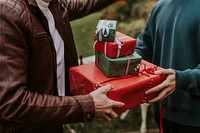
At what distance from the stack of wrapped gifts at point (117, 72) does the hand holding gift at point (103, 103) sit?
0.03 metres

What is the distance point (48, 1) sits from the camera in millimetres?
1882

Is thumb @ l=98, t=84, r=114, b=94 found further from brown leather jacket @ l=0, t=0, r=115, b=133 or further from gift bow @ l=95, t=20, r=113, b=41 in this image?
gift bow @ l=95, t=20, r=113, b=41

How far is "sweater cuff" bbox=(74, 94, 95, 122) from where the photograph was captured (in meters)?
1.74

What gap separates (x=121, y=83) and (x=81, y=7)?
78 centimetres

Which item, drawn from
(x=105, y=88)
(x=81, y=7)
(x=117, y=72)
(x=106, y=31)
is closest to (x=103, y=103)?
(x=105, y=88)

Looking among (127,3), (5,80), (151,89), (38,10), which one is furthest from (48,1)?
(127,3)

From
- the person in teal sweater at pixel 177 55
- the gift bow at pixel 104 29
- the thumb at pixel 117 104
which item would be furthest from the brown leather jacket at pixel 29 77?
the person in teal sweater at pixel 177 55

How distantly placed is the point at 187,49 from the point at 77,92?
0.73 meters

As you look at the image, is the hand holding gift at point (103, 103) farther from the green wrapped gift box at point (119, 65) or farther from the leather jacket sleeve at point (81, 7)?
the leather jacket sleeve at point (81, 7)

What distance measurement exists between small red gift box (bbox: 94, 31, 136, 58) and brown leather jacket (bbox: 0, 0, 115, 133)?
0.26m

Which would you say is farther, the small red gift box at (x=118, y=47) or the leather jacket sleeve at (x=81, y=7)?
the leather jacket sleeve at (x=81, y=7)

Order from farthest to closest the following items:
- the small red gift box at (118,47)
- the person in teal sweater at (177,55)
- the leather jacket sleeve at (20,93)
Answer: the person in teal sweater at (177,55) → the small red gift box at (118,47) → the leather jacket sleeve at (20,93)

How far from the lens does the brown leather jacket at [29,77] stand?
1.60m

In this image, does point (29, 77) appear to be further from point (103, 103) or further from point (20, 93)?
point (103, 103)
